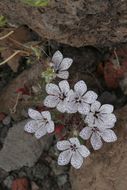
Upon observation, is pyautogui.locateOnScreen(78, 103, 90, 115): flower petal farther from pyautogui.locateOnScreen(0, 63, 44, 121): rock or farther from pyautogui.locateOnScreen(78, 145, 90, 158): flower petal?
pyautogui.locateOnScreen(0, 63, 44, 121): rock

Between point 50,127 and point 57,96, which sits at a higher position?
point 57,96

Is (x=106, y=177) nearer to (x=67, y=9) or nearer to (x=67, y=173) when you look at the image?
(x=67, y=173)

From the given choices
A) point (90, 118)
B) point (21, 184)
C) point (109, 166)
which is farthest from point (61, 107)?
point (21, 184)

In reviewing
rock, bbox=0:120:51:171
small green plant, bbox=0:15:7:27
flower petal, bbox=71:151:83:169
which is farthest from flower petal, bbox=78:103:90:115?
small green plant, bbox=0:15:7:27

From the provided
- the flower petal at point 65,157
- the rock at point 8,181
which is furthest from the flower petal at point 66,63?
the rock at point 8,181

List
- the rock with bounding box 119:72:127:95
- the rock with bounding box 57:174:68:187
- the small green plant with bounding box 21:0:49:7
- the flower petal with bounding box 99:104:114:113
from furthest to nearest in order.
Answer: the rock with bounding box 57:174:68:187, the rock with bounding box 119:72:127:95, the flower petal with bounding box 99:104:114:113, the small green plant with bounding box 21:0:49:7

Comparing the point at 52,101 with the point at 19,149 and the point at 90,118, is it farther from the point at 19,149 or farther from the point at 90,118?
the point at 19,149
